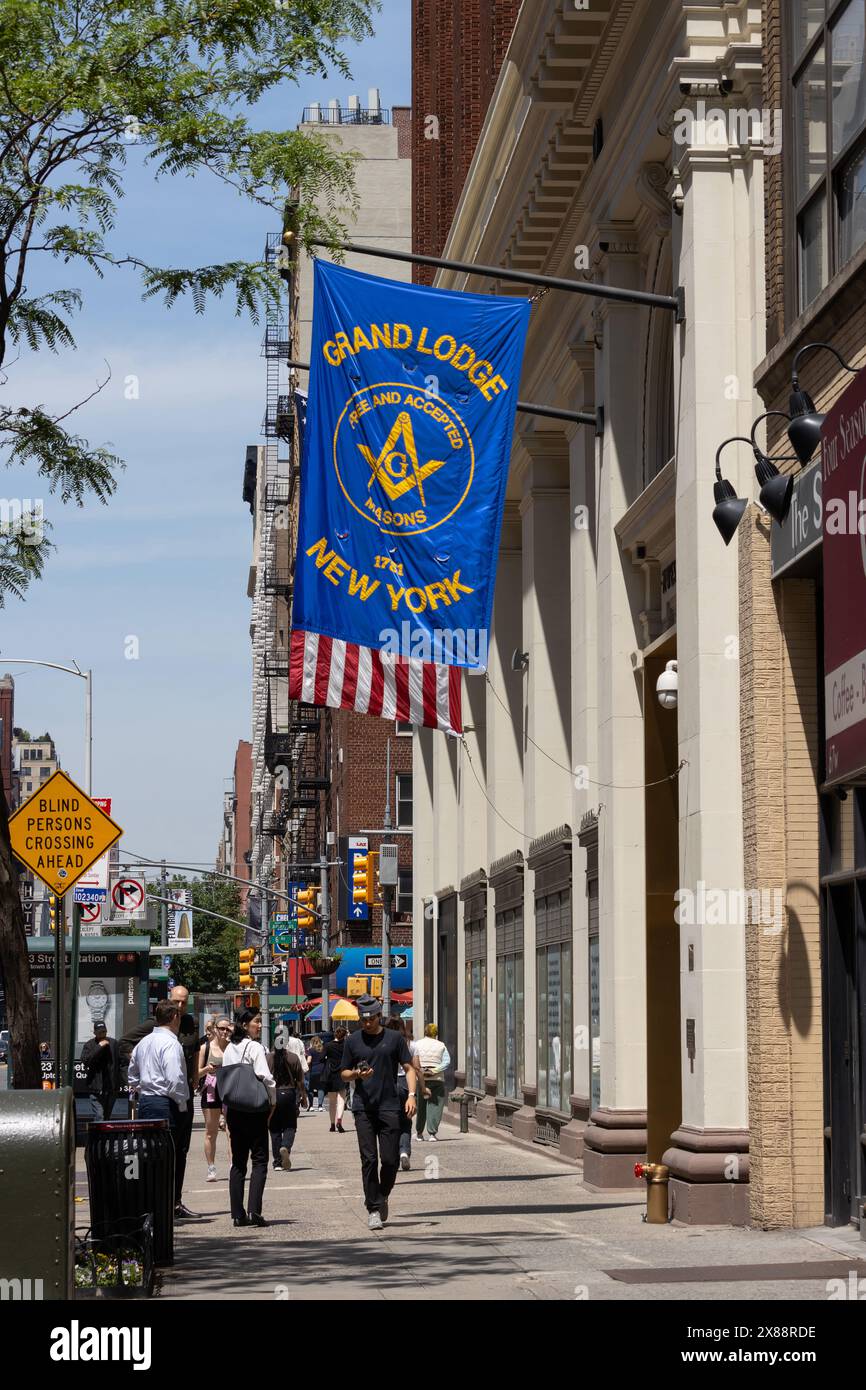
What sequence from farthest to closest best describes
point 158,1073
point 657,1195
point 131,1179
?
point 158,1073 < point 657,1195 < point 131,1179

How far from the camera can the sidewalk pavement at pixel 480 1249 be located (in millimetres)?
12078

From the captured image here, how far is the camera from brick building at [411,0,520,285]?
37.9 meters

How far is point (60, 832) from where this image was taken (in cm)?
1592

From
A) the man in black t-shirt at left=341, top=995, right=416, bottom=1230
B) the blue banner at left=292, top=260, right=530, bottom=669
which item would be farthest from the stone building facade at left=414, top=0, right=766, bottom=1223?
the man in black t-shirt at left=341, top=995, right=416, bottom=1230

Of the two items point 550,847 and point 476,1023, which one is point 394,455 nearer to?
point 550,847

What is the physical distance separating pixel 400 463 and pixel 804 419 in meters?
5.13

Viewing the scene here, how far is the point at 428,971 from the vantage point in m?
43.5

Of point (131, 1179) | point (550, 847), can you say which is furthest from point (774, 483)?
point (550, 847)

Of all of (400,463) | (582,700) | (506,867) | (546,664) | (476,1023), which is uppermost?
(400,463)

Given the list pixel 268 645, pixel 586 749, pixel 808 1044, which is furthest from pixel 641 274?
pixel 268 645

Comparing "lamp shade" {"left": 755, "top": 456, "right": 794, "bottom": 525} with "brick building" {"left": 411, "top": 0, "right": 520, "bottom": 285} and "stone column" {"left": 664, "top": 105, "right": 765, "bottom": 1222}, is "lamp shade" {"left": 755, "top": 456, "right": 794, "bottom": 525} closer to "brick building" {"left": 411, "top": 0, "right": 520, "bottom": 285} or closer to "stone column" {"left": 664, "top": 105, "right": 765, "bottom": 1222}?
"stone column" {"left": 664, "top": 105, "right": 765, "bottom": 1222}

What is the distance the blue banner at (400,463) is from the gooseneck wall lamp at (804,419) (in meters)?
4.20
